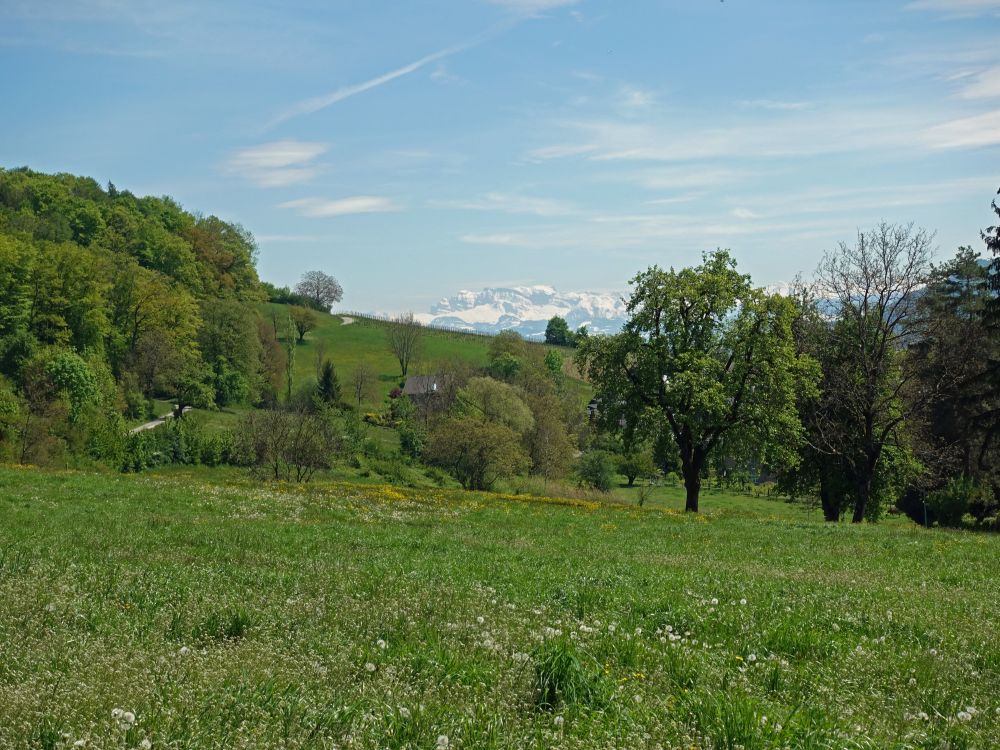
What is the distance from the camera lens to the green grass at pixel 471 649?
20.7ft

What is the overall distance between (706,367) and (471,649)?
37.1 meters

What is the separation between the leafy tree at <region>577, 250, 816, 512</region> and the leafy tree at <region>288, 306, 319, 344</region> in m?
116

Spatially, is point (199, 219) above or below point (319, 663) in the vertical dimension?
above

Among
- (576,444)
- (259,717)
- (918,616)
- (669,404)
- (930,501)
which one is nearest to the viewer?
(259,717)

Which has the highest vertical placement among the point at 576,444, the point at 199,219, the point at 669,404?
the point at 199,219

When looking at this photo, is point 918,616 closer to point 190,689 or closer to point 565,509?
point 190,689

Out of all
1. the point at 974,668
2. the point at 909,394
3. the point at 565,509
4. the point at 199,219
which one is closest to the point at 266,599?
the point at 974,668

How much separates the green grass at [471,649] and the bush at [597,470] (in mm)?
74367

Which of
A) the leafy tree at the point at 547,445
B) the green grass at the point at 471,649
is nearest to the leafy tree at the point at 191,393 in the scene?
the leafy tree at the point at 547,445

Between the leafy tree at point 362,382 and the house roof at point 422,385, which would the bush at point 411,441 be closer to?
the house roof at point 422,385

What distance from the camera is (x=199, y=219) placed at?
173125mm

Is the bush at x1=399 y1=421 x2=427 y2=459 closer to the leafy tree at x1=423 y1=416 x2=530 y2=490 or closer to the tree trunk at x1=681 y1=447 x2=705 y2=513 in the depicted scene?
the leafy tree at x1=423 y1=416 x2=530 y2=490

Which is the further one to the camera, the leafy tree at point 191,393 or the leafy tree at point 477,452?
the leafy tree at point 191,393

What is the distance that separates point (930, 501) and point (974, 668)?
3677 centimetres
